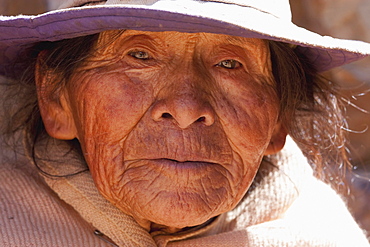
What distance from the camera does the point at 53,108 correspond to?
2.20m

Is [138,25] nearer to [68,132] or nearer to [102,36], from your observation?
[102,36]

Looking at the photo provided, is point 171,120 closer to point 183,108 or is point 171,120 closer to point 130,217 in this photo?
point 183,108

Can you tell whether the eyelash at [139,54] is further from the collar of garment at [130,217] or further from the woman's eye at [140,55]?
the collar of garment at [130,217]

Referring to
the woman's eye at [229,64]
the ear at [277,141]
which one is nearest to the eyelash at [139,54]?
the woman's eye at [229,64]

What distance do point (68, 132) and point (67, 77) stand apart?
0.73 feet

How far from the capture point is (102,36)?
6.61 ft

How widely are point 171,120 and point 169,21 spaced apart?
405mm

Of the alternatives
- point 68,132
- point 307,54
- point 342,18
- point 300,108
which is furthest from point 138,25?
point 342,18

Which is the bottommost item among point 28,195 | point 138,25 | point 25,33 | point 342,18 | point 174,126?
point 28,195

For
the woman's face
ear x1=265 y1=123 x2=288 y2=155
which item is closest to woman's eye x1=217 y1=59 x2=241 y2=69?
the woman's face

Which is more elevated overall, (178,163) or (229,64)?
(229,64)

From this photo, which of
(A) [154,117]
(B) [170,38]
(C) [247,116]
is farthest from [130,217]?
(B) [170,38]

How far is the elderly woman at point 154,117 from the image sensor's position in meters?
1.77

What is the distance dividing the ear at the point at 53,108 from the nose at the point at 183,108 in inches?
17.6
